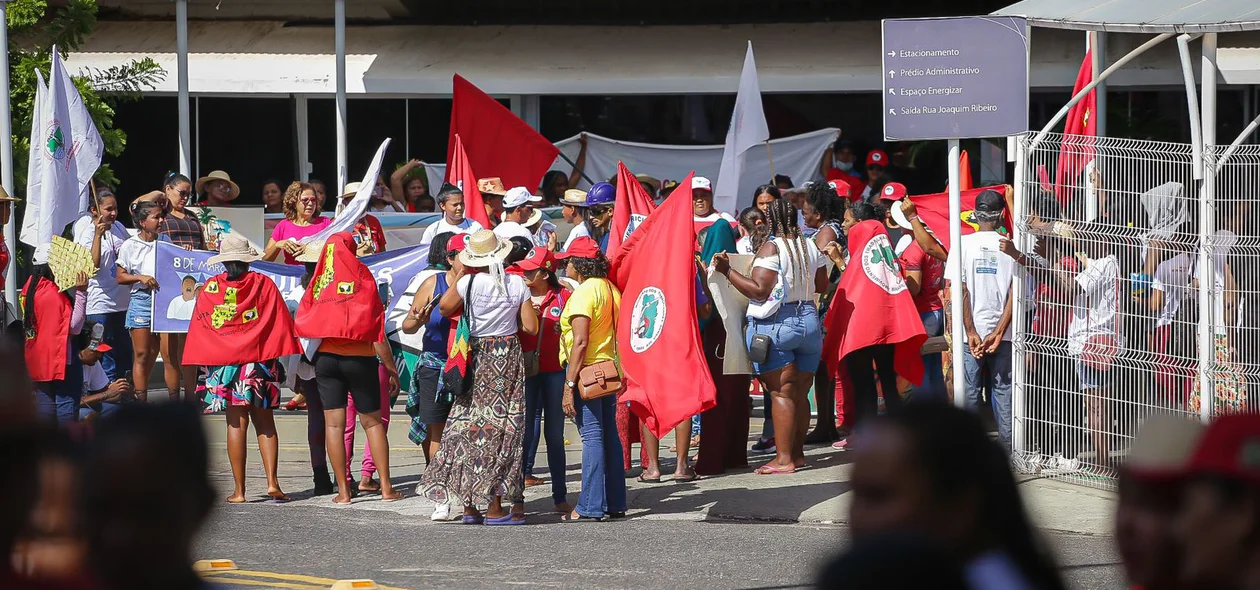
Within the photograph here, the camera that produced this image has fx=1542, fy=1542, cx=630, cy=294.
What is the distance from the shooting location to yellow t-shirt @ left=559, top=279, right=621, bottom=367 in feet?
28.0

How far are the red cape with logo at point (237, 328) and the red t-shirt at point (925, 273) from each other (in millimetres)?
4224

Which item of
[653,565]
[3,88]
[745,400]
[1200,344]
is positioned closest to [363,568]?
[653,565]

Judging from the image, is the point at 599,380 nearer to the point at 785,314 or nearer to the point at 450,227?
the point at 785,314

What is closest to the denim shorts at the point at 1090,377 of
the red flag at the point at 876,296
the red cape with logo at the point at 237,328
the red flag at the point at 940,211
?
the red flag at the point at 876,296

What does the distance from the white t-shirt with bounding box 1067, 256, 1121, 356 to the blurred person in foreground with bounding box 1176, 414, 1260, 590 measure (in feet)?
21.9

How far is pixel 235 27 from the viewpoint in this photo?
742 inches

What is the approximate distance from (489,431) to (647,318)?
1213 mm

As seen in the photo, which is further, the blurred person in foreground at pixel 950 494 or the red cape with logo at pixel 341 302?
the red cape with logo at pixel 341 302

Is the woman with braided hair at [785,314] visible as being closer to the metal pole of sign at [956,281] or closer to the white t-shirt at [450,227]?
the metal pole of sign at [956,281]

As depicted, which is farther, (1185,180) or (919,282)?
(919,282)

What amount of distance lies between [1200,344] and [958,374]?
4.40ft

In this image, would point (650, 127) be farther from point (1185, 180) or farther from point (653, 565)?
point (653, 565)

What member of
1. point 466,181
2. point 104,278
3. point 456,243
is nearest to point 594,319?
point 456,243

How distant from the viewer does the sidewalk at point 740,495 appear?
8570 mm
